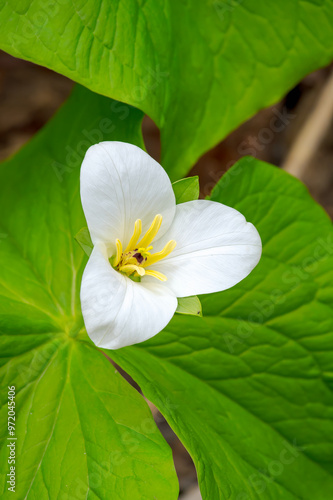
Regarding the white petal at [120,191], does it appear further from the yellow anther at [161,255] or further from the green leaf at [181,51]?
the green leaf at [181,51]

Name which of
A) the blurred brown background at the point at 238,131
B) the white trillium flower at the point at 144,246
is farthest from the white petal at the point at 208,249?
the blurred brown background at the point at 238,131

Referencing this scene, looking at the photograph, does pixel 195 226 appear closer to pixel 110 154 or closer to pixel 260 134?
pixel 110 154

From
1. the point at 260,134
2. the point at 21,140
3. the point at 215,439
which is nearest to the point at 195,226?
the point at 215,439

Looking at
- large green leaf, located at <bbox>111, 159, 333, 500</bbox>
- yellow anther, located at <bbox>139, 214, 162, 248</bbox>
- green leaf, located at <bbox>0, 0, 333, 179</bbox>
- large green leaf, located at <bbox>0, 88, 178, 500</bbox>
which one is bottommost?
large green leaf, located at <bbox>0, 88, 178, 500</bbox>

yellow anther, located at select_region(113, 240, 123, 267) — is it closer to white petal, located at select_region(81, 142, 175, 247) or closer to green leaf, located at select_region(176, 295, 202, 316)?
white petal, located at select_region(81, 142, 175, 247)

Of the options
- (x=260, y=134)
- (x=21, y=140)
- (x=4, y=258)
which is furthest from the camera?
(x=260, y=134)

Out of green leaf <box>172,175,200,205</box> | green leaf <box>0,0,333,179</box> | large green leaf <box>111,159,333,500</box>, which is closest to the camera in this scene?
green leaf <box>172,175,200,205</box>

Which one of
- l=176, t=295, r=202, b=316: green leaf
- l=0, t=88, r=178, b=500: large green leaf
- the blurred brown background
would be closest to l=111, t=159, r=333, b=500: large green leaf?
l=0, t=88, r=178, b=500: large green leaf

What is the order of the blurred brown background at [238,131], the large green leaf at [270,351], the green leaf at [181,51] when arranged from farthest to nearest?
the blurred brown background at [238,131]
the large green leaf at [270,351]
the green leaf at [181,51]
